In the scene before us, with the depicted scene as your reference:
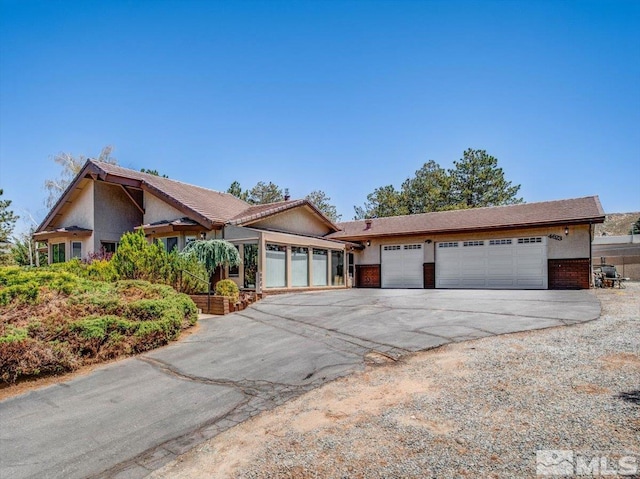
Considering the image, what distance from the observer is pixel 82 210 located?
19719 millimetres

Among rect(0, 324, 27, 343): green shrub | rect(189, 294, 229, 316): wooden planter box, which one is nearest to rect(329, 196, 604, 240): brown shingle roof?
rect(189, 294, 229, 316): wooden planter box

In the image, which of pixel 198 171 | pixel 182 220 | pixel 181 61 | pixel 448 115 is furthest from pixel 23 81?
pixel 448 115

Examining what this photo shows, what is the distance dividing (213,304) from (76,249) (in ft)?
37.1

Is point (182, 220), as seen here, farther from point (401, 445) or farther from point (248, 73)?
point (401, 445)

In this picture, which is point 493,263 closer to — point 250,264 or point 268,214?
point 268,214

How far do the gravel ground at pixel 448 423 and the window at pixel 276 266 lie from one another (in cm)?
1032

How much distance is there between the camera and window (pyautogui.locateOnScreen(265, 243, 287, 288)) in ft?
52.2

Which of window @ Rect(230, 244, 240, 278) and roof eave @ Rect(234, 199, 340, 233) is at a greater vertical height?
roof eave @ Rect(234, 199, 340, 233)

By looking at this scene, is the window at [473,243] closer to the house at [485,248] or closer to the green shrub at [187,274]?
the house at [485,248]

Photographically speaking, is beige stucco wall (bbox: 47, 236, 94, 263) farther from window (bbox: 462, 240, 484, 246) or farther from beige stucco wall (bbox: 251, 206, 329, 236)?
window (bbox: 462, 240, 484, 246)

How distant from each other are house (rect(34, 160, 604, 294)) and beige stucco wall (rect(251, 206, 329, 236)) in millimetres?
53

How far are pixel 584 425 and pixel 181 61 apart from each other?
16.3 metres

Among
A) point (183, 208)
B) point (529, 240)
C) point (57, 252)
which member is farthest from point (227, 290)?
point (529, 240)

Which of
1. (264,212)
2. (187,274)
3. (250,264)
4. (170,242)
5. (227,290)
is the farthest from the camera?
(170,242)
